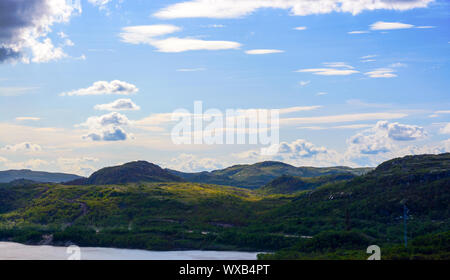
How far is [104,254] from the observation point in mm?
166125

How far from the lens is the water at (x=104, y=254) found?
156587 millimetres

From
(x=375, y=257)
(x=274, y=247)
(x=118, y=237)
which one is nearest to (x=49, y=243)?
(x=118, y=237)

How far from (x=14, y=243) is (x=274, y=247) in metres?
102

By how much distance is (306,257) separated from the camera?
447ft

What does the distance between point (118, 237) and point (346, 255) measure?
94.4 m

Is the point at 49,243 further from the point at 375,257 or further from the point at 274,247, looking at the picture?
the point at 375,257

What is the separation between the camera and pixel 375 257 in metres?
123

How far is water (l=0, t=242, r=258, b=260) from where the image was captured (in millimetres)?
156587
